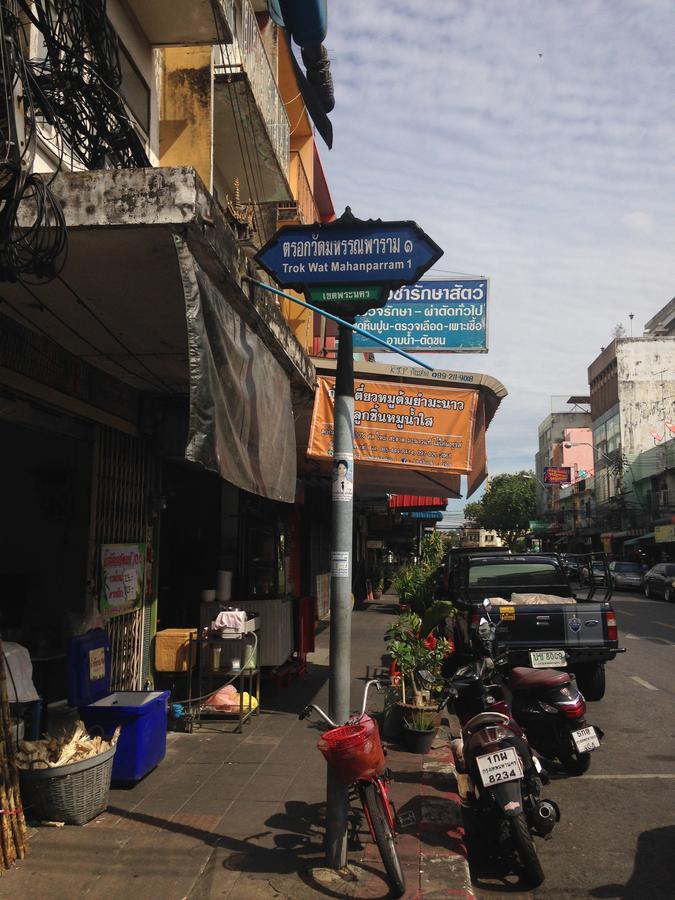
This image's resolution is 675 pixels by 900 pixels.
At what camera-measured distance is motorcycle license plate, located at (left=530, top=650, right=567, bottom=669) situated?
8344 mm

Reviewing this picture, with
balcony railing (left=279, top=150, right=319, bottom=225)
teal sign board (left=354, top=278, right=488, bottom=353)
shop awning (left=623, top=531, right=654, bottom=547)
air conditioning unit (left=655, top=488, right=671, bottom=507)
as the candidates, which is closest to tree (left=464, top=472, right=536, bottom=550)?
shop awning (left=623, top=531, right=654, bottom=547)

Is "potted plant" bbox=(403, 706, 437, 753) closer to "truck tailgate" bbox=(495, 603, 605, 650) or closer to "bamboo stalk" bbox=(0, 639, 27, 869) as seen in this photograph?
"truck tailgate" bbox=(495, 603, 605, 650)

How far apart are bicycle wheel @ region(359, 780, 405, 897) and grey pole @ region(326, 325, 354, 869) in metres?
0.14

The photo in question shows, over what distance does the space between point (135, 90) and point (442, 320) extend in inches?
213

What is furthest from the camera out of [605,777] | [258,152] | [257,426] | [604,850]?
[258,152]

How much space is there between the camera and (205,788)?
5.48 meters

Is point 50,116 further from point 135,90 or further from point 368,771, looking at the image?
point 368,771

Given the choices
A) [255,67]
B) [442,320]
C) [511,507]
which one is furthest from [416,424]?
[511,507]

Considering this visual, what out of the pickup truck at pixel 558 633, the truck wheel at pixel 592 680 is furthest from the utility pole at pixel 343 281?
the truck wheel at pixel 592 680

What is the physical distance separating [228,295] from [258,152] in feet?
21.3

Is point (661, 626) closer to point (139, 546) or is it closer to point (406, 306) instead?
point (406, 306)

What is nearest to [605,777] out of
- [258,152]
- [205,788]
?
[205,788]

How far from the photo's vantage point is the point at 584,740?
591 centimetres

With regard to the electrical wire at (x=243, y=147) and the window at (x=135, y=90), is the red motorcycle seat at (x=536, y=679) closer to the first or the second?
the window at (x=135, y=90)
